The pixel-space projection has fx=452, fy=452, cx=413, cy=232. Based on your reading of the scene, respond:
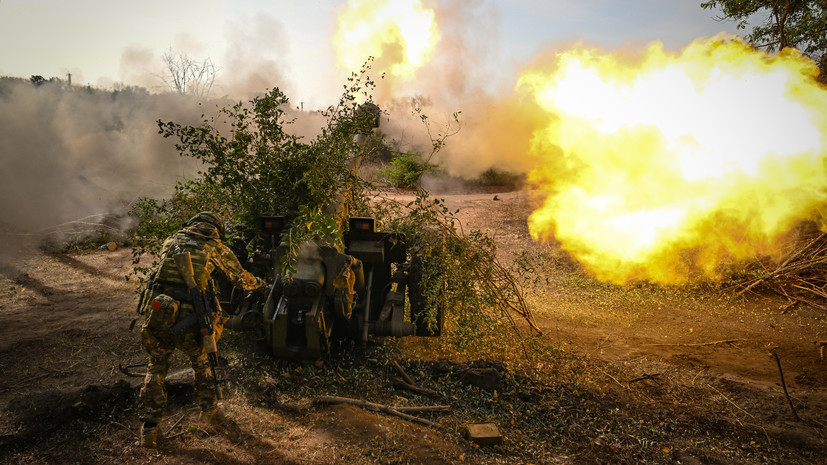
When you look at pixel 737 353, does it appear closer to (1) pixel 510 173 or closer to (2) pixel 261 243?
(2) pixel 261 243

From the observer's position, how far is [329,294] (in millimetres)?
5828

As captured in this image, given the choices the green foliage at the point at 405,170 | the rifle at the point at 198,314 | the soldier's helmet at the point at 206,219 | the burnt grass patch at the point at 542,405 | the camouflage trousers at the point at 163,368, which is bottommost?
the burnt grass patch at the point at 542,405

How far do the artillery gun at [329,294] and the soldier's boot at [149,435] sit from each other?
151 cm

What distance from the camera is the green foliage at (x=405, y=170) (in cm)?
2062

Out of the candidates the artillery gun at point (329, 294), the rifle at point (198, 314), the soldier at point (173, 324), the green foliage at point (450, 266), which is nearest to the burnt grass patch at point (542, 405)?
the artillery gun at point (329, 294)

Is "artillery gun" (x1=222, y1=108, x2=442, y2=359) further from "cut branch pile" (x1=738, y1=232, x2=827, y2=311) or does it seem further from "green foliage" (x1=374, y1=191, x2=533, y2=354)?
"cut branch pile" (x1=738, y1=232, x2=827, y2=311)

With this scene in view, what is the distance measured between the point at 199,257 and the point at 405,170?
1632cm

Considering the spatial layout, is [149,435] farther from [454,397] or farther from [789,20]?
[789,20]

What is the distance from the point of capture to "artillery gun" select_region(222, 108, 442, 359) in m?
5.57

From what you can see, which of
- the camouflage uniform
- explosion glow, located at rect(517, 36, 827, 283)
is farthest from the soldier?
explosion glow, located at rect(517, 36, 827, 283)

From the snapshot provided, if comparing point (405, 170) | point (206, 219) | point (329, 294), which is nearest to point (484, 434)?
point (329, 294)

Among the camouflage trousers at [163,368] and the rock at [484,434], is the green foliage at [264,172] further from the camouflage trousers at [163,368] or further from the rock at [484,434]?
the rock at [484,434]

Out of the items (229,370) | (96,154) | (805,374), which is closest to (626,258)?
(805,374)

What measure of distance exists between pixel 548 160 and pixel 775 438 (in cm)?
1259
